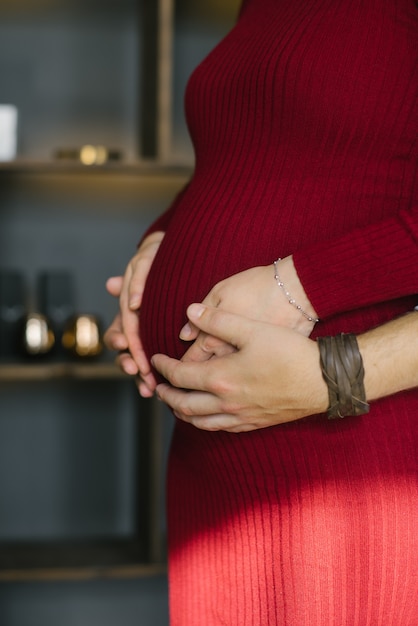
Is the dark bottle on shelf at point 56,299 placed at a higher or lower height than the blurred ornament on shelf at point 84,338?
higher

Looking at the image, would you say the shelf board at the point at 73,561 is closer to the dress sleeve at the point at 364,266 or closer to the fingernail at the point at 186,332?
the fingernail at the point at 186,332

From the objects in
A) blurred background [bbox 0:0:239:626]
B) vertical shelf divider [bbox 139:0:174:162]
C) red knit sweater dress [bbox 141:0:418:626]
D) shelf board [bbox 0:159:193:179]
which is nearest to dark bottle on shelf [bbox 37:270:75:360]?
blurred background [bbox 0:0:239:626]

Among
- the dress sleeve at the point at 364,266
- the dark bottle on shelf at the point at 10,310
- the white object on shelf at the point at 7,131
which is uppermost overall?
the white object on shelf at the point at 7,131

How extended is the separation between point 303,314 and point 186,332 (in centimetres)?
15

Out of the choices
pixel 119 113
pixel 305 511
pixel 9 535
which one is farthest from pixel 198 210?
pixel 9 535

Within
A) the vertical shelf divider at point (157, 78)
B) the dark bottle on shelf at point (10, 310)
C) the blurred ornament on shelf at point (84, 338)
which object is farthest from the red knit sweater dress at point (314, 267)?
the dark bottle on shelf at point (10, 310)

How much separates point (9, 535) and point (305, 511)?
5.84 feet

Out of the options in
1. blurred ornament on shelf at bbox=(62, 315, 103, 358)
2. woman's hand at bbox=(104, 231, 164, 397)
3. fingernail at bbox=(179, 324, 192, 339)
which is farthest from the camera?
blurred ornament on shelf at bbox=(62, 315, 103, 358)

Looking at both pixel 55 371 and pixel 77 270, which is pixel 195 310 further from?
pixel 77 270

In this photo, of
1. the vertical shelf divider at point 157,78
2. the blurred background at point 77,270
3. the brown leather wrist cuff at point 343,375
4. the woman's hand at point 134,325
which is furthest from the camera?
the blurred background at point 77,270

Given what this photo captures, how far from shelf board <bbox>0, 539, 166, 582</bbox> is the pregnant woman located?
1.19 meters

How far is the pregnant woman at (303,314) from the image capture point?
774mm

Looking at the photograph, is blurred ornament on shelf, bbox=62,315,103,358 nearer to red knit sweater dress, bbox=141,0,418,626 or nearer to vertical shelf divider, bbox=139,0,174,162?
vertical shelf divider, bbox=139,0,174,162

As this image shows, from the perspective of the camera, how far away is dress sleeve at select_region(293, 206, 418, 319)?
30.1 inches
